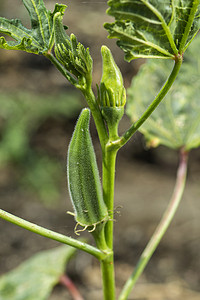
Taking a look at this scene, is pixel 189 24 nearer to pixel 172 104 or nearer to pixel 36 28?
pixel 36 28

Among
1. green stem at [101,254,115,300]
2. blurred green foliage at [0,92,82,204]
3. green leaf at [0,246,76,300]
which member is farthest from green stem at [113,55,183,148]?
blurred green foliage at [0,92,82,204]

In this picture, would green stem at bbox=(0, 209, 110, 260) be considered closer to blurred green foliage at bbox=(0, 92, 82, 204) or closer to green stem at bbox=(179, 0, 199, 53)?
green stem at bbox=(179, 0, 199, 53)

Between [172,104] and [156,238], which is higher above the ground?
[172,104]

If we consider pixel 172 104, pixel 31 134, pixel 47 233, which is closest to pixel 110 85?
pixel 47 233

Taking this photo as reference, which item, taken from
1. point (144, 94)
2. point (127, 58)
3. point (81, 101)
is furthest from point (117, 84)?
point (81, 101)

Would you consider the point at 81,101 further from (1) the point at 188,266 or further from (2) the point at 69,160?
(2) the point at 69,160

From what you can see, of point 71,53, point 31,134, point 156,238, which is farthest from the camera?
point 31,134
